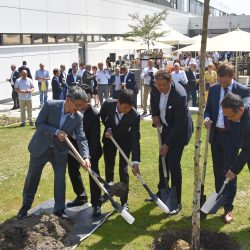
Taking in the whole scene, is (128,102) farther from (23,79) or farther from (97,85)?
(97,85)

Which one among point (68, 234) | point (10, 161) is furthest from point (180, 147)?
point (10, 161)

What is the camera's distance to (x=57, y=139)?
5.50 m

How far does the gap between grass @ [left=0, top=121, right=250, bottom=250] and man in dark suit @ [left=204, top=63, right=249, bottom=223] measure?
35 cm

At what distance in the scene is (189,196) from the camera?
6.79 meters

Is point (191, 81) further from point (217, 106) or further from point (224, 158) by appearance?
point (224, 158)

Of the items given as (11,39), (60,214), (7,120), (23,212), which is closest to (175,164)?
(60,214)

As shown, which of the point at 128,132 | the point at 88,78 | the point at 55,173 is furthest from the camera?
the point at 88,78

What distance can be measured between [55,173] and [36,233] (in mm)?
915

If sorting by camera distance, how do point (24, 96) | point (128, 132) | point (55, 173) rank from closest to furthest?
point (55, 173) → point (128, 132) → point (24, 96)

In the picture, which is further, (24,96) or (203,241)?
(24,96)

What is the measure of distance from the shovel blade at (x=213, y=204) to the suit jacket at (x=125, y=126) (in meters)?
1.11

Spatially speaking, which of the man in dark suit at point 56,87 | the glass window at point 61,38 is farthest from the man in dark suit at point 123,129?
the glass window at point 61,38

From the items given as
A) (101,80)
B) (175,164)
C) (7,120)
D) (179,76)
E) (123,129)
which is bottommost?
(7,120)

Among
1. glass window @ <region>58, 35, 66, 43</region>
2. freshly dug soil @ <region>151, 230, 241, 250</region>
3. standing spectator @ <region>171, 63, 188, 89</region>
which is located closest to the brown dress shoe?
freshly dug soil @ <region>151, 230, 241, 250</region>
